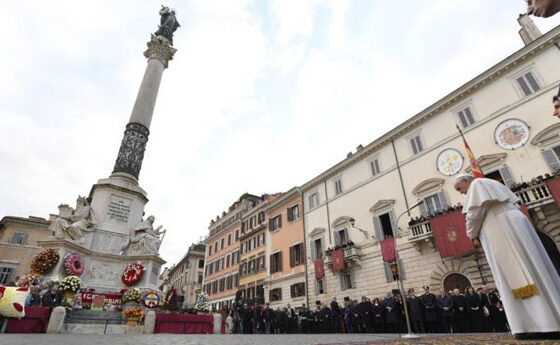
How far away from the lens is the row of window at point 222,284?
3378 cm

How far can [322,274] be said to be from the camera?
2191 centimetres

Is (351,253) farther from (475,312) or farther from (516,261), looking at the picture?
(516,261)

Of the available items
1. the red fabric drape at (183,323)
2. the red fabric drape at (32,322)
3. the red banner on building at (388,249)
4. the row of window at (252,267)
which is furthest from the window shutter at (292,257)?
the red fabric drape at (32,322)

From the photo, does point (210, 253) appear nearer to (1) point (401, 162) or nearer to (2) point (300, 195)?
(2) point (300, 195)

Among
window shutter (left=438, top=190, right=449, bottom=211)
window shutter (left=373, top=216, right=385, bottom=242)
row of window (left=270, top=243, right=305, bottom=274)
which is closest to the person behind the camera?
window shutter (left=438, top=190, right=449, bottom=211)

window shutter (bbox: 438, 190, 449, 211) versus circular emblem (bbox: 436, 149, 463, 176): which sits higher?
circular emblem (bbox: 436, 149, 463, 176)

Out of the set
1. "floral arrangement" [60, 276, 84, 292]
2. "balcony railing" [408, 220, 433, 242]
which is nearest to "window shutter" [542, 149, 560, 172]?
"balcony railing" [408, 220, 433, 242]

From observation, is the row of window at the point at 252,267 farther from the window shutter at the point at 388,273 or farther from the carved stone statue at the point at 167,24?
the carved stone statue at the point at 167,24

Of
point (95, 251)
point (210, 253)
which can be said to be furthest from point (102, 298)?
point (210, 253)

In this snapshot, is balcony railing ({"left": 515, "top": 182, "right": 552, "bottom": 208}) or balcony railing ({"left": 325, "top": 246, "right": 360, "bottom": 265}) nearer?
balcony railing ({"left": 515, "top": 182, "right": 552, "bottom": 208})

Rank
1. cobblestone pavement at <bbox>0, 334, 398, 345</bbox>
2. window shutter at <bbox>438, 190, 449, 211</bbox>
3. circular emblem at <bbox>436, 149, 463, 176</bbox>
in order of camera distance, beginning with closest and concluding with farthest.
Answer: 1. cobblestone pavement at <bbox>0, 334, 398, 345</bbox>
2. window shutter at <bbox>438, 190, 449, 211</bbox>
3. circular emblem at <bbox>436, 149, 463, 176</bbox>

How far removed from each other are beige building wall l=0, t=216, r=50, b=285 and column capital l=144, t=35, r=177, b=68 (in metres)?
26.8

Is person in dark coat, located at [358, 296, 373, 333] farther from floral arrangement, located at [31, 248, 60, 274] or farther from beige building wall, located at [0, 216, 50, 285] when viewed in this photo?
beige building wall, located at [0, 216, 50, 285]

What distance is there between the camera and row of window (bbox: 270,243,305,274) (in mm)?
25031
